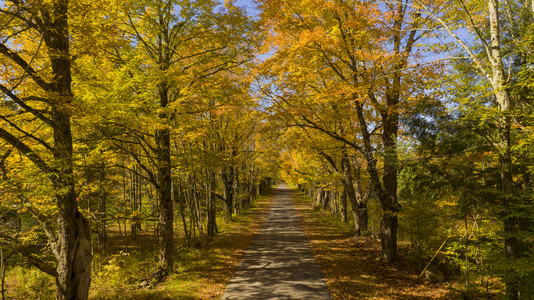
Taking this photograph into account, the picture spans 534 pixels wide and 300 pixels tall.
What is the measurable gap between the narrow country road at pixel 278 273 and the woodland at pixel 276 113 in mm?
1551

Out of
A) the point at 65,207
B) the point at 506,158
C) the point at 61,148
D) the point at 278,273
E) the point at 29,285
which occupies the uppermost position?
the point at 61,148

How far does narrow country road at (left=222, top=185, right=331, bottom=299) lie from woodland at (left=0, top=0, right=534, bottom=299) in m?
1.55

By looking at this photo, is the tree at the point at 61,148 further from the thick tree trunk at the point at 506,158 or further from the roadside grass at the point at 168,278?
the thick tree trunk at the point at 506,158

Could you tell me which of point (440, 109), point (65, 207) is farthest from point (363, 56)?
point (65, 207)

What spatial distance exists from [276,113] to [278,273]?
6.21 m

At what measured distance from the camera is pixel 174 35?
10.3m

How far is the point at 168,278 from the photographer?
9.94 m

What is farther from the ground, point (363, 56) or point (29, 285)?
point (363, 56)

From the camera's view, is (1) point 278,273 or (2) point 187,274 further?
(2) point 187,274

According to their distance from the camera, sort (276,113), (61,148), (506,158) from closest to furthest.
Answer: (61,148)
(506,158)
(276,113)

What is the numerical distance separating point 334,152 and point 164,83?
9207 millimetres

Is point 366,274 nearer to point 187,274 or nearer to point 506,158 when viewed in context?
point 506,158

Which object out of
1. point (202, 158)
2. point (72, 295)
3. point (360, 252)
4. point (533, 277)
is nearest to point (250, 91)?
point (202, 158)

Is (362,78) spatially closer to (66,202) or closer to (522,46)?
(522,46)
